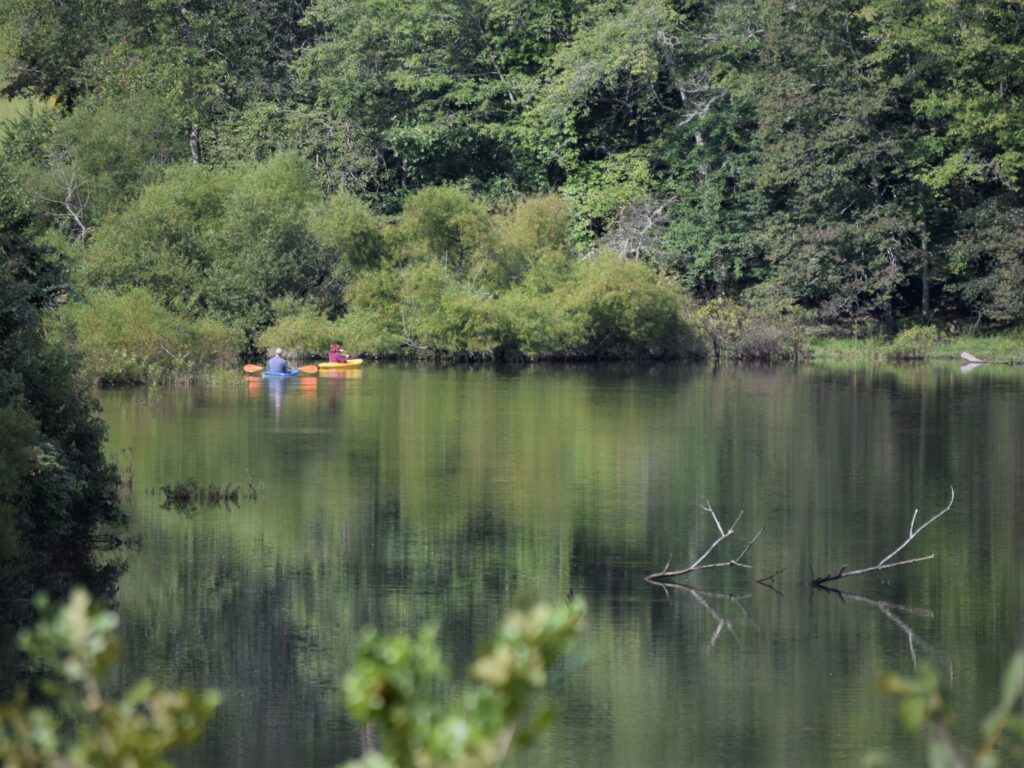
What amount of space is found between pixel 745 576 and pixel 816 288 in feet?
105

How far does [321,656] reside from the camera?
12.4 metres

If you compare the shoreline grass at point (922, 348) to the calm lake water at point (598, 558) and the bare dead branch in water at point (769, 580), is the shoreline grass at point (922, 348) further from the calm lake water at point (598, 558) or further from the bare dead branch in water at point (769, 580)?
the bare dead branch in water at point (769, 580)

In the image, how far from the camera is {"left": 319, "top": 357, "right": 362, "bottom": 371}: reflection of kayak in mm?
38625

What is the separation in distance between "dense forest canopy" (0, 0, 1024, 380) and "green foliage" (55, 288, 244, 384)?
1.81 feet

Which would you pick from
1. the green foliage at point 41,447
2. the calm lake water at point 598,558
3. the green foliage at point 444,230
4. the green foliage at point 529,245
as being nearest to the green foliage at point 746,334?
the green foliage at point 529,245

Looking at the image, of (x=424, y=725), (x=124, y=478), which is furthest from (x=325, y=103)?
(x=424, y=725)

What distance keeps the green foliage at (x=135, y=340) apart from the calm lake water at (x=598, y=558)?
2.53 metres

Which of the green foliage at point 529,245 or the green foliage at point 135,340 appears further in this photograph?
the green foliage at point 529,245

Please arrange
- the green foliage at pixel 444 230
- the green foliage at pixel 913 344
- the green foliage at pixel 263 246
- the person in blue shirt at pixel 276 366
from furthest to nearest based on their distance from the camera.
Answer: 1. the green foliage at pixel 913 344
2. the green foliage at pixel 444 230
3. the green foliage at pixel 263 246
4. the person in blue shirt at pixel 276 366

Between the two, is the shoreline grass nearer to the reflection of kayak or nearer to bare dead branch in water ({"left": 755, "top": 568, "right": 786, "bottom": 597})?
the reflection of kayak

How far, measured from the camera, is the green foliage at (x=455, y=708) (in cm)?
327

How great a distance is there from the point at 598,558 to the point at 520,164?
35.8 metres

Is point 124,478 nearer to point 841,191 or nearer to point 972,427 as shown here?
point 972,427

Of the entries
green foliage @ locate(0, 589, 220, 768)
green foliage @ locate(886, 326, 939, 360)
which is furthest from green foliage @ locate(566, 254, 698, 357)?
green foliage @ locate(0, 589, 220, 768)
